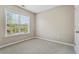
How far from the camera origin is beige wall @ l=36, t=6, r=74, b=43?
163 inches

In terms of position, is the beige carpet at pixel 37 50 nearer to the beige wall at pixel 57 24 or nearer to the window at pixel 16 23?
the beige wall at pixel 57 24

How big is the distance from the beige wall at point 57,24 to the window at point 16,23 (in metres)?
1.00

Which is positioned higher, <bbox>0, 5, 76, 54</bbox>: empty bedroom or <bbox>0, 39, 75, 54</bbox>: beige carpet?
<bbox>0, 5, 76, 54</bbox>: empty bedroom

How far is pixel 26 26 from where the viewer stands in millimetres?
5660

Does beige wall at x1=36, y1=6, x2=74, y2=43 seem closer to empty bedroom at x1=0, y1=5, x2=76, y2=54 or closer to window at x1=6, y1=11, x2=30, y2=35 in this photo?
empty bedroom at x1=0, y1=5, x2=76, y2=54

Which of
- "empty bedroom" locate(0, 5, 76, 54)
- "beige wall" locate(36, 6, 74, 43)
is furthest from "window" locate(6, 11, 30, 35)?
"beige wall" locate(36, 6, 74, 43)

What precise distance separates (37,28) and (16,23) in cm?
198

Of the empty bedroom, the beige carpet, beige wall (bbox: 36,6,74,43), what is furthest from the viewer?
beige wall (bbox: 36,6,74,43)

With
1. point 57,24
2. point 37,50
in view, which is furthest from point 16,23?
point 57,24

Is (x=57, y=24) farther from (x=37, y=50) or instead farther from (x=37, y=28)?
(x=37, y=50)

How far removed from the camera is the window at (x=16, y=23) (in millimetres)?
4164

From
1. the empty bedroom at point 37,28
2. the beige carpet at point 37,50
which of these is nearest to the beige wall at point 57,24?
the empty bedroom at point 37,28

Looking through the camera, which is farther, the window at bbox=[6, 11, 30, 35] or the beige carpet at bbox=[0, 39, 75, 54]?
the window at bbox=[6, 11, 30, 35]

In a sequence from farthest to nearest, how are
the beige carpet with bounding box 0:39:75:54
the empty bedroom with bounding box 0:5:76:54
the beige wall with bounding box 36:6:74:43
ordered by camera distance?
the beige wall with bounding box 36:6:74:43, the empty bedroom with bounding box 0:5:76:54, the beige carpet with bounding box 0:39:75:54
